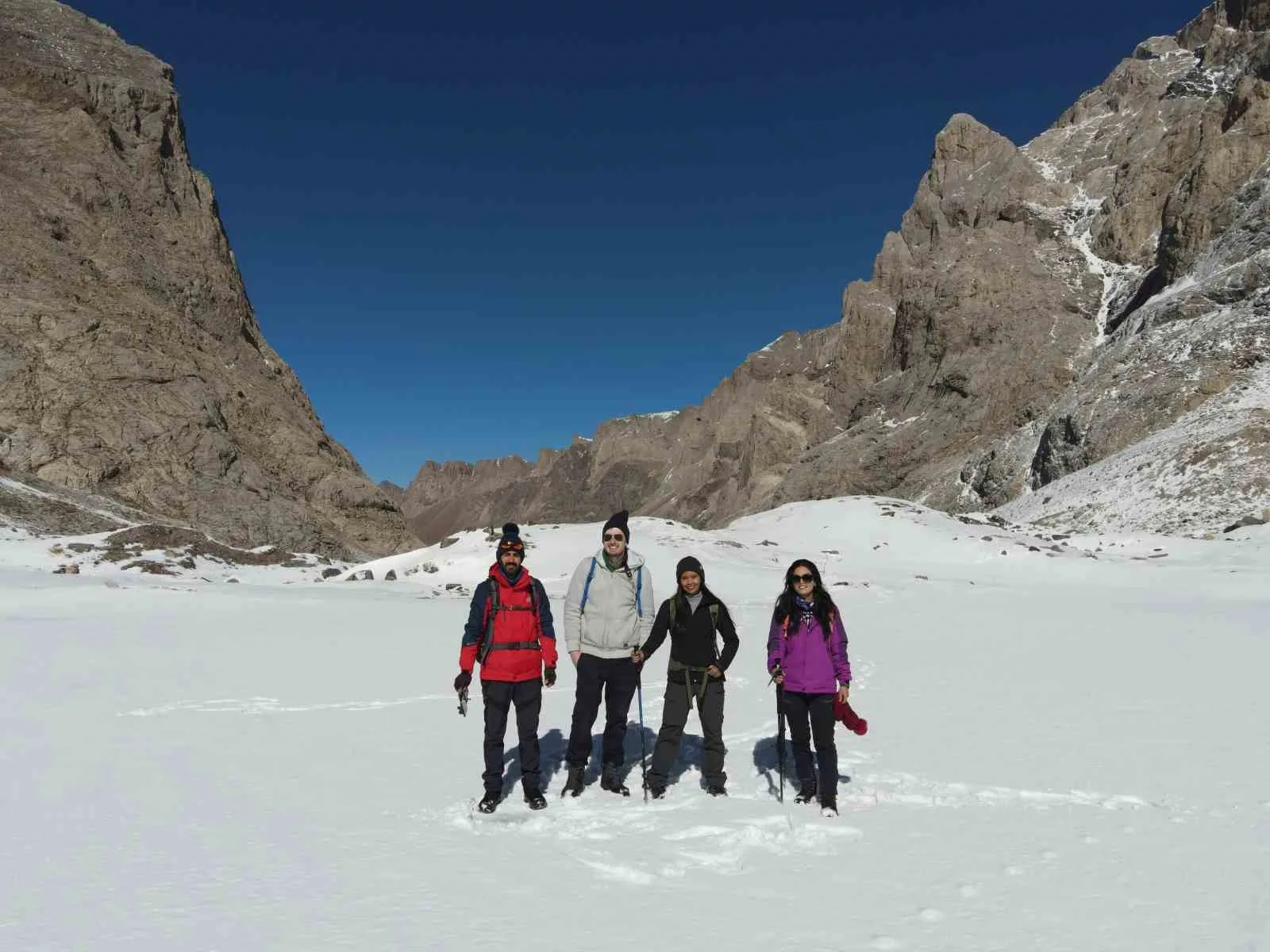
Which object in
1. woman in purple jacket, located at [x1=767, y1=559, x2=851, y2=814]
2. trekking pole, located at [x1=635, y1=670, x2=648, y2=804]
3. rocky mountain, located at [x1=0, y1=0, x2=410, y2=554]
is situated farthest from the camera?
rocky mountain, located at [x1=0, y1=0, x2=410, y2=554]

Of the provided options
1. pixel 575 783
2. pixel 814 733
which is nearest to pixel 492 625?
pixel 575 783

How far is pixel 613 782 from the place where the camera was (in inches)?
258

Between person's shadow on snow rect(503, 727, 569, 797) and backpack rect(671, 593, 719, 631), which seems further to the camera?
person's shadow on snow rect(503, 727, 569, 797)

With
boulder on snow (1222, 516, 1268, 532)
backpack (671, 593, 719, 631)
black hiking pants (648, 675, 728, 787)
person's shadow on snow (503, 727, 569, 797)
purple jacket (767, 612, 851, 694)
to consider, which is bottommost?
person's shadow on snow (503, 727, 569, 797)

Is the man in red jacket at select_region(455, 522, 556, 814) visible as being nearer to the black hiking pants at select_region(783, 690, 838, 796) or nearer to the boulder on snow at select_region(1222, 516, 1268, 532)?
the black hiking pants at select_region(783, 690, 838, 796)

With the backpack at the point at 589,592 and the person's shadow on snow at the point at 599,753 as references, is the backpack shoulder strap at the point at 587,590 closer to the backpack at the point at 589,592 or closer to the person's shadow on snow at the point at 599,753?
the backpack at the point at 589,592

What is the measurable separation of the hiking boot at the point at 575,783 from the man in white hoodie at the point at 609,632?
7.1 inches

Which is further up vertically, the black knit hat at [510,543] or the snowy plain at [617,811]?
the black knit hat at [510,543]

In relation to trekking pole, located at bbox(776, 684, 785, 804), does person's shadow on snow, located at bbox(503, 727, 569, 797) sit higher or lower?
lower

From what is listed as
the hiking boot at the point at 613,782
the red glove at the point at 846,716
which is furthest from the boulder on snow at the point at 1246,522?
the hiking boot at the point at 613,782

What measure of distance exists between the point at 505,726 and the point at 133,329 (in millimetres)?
48241

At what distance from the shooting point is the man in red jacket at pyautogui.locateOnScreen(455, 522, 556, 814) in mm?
6289

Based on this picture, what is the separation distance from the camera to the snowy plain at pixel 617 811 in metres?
4.19

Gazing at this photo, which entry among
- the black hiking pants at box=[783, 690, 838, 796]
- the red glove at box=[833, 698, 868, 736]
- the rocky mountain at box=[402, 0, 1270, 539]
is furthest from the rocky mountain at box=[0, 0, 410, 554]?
the rocky mountain at box=[402, 0, 1270, 539]
